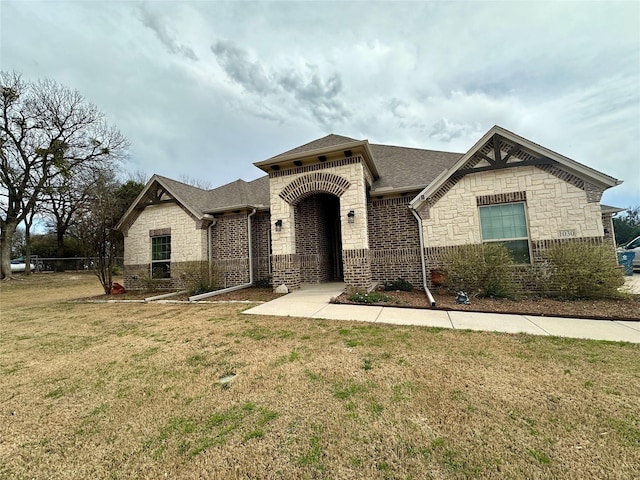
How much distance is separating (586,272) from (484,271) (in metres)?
2.22

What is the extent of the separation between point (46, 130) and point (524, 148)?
1143 inches

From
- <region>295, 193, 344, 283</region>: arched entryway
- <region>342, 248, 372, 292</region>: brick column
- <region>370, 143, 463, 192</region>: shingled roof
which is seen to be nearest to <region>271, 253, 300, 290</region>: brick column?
<region>295, 193, 344, 283</region>: arched entryway

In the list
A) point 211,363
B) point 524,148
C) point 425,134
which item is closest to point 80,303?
point 211,363

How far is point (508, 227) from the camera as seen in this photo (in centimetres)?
845

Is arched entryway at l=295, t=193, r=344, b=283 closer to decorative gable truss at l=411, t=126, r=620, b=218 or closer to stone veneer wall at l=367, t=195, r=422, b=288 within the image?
stone veneer wall at l=367, t=195, r=422, b=288

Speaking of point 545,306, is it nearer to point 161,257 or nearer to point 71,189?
point 161,257

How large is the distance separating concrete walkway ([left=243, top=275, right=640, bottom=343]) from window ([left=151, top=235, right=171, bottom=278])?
308 inches

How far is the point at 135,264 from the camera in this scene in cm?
1306

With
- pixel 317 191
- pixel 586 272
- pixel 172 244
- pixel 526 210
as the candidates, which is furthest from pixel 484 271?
pixel 172 244

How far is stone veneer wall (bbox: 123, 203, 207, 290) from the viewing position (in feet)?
39.4

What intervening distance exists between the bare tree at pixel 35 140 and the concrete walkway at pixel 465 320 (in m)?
23.0

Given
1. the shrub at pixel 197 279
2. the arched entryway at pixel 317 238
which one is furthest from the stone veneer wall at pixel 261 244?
the shrub at pixel 197 279

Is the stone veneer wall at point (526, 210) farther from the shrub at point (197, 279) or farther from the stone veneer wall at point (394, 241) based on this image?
the shrub at point (197, 279)

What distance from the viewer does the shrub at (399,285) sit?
897 centimetres
